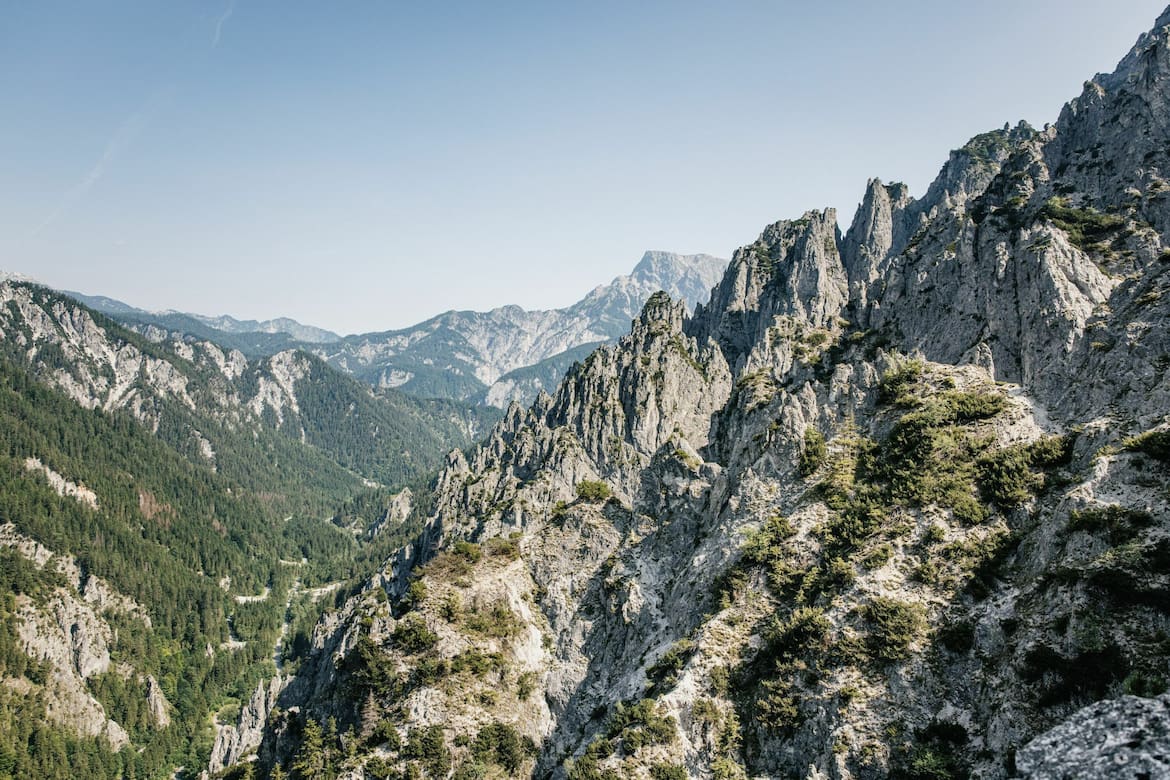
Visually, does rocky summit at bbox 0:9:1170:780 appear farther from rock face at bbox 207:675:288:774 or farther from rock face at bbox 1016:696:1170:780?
rock face at bbox 207:675:288:774

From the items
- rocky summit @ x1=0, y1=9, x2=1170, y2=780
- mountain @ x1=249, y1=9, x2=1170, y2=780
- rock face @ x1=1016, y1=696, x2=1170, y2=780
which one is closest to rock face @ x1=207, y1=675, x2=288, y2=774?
rocky summit @ x1=0, y1=9, x2=1170, y2=780

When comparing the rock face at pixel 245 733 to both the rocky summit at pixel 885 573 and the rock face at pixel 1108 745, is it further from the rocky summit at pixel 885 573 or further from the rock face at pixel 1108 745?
the rock face at pixel 1108 745

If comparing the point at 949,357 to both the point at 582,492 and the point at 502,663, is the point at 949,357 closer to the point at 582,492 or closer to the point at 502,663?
the point at 582,492

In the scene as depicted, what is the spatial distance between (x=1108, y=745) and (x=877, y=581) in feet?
61.8

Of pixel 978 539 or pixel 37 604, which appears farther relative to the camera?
pixel 37 604

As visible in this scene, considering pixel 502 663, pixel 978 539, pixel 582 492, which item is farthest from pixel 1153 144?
pixel 502 663

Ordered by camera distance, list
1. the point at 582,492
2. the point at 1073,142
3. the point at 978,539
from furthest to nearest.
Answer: the point at 1073,142 → the point at 582,492 → the point at 978,539

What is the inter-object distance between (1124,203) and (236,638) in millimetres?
237515

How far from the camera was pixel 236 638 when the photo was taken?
18988 cm

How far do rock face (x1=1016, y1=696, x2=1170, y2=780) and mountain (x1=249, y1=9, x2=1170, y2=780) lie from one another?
0.24ft

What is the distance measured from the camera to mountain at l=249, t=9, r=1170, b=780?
24125mm

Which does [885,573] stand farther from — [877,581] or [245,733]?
[245,733]

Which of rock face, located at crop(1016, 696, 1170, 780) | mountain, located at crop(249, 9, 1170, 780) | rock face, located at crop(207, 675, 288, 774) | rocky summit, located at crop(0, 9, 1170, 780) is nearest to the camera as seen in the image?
rock face, located at crop(1016, 696, 1170, 780)

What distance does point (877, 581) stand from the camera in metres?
32.8
